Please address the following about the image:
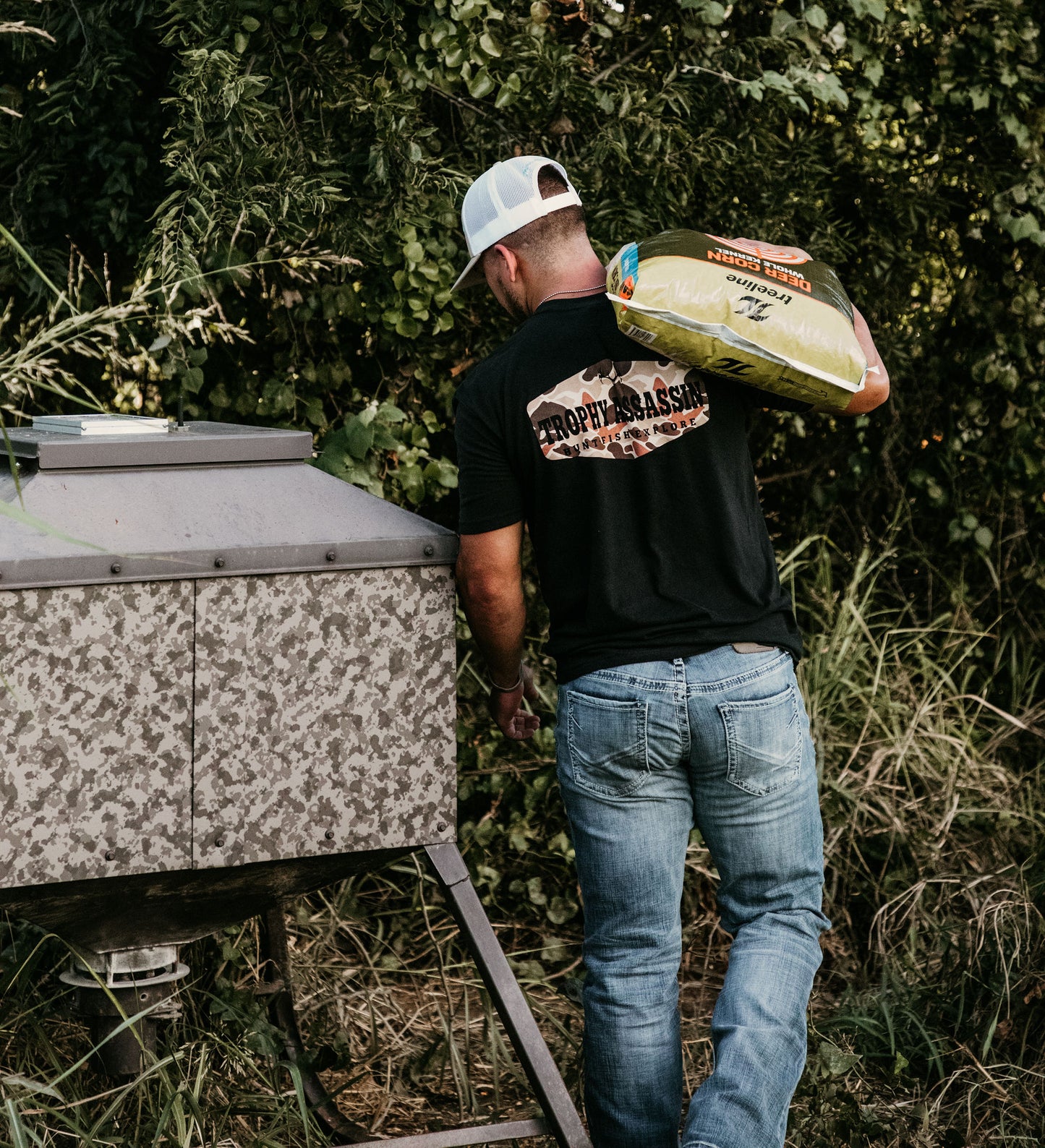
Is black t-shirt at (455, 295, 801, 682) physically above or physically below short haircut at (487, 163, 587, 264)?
below

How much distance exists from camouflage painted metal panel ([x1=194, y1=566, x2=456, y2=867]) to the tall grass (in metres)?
0.53

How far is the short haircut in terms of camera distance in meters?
2.44

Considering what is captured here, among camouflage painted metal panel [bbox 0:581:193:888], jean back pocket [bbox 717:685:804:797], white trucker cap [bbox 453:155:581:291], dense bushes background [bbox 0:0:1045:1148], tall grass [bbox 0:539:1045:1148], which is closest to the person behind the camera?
camouflage painted metal panel [bbox 0:581:193:888]

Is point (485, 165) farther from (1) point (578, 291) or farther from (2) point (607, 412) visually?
(2) point (607, 412)

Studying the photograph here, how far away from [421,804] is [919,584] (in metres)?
2.66

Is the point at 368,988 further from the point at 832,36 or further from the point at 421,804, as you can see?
the point at 832,36

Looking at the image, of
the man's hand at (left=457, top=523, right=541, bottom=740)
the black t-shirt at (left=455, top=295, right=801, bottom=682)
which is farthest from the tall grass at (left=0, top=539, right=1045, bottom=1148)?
the black t-shirt at (left=455, top=295, right=801, bottom=682)

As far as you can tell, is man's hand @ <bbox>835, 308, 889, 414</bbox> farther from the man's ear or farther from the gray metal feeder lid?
the gray metal feeder lid

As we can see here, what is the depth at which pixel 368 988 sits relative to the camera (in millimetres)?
3408

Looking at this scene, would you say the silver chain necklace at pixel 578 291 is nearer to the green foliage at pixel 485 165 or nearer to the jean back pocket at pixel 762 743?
the green foliage at pixel 485 165

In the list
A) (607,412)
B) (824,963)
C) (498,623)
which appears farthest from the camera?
(824,963)

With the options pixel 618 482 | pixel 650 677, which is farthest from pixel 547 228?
pixel 650 677

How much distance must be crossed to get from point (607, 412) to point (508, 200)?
0.46 meters

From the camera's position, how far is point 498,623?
7.90 ft
